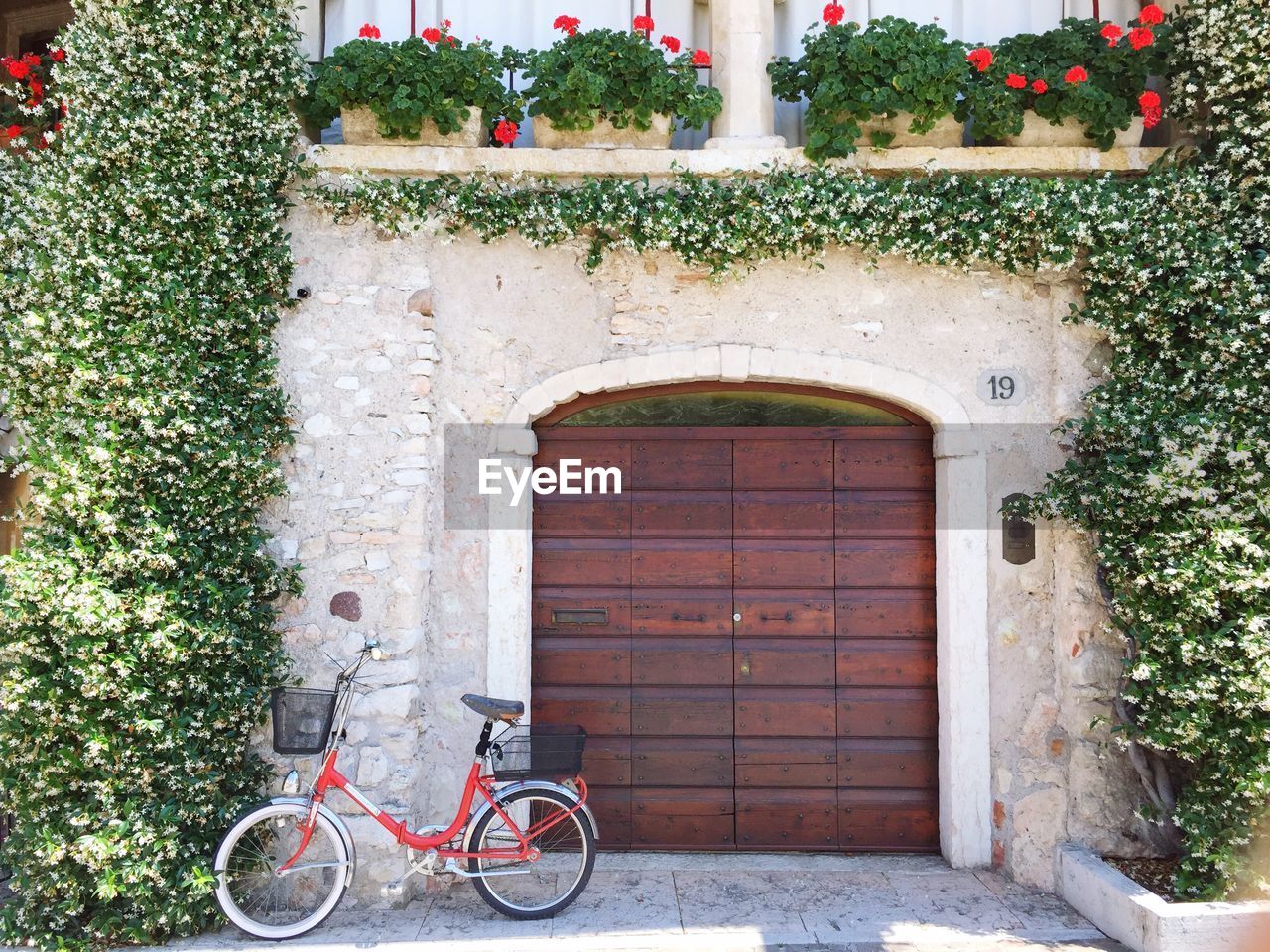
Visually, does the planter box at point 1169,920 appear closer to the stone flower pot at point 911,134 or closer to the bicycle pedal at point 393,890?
the bicycle pedal at point 393,890

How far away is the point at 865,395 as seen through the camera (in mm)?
4672

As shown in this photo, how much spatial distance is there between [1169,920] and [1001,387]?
2.35 m

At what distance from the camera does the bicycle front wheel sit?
12.5 ft

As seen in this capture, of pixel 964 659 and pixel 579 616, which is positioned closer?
pixel 964 659

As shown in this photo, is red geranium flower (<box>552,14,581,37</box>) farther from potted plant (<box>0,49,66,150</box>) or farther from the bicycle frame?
the bicycle frame

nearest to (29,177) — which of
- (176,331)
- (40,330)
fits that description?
(40,330)

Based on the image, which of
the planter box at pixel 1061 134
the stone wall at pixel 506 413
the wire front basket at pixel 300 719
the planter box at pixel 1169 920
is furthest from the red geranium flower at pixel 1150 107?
the wire front basket at pixel 300 719

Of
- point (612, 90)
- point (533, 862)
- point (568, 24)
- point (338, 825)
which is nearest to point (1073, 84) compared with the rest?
point (612, 90)

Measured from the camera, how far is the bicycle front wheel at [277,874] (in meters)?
3.80

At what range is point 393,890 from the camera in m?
4.09

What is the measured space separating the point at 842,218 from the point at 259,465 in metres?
2.87

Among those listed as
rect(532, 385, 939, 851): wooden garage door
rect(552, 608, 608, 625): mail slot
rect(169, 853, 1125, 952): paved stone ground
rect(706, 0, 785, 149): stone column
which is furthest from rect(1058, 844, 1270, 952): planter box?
rect(706, 0, 785, 149): stone column

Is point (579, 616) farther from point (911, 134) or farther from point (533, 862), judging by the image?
point (911, 134)

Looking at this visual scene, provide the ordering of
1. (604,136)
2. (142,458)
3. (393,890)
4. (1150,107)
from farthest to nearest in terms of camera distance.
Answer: (604,136) < (1150,107) < (393,890) < (142,458)
